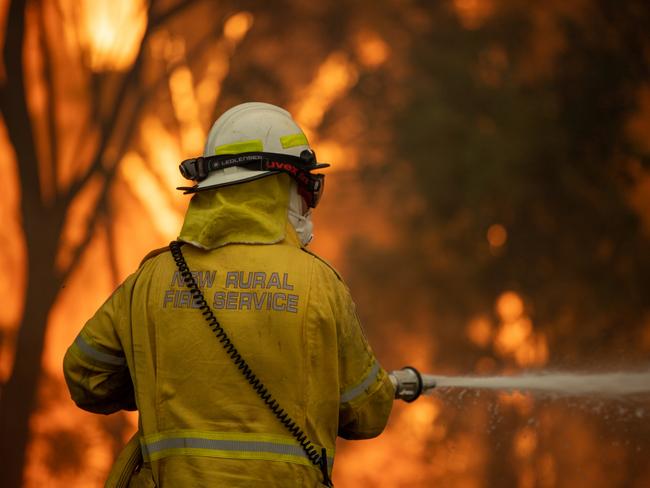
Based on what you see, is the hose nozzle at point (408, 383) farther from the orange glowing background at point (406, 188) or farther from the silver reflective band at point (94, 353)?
the orange glowing background at point (406, 188)

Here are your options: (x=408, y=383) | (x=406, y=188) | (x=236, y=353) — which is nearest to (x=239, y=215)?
(x=236, y=353)

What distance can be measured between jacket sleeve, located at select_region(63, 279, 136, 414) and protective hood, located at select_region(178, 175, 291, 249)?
0.88ft

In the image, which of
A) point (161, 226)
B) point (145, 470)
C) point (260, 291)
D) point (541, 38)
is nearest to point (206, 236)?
point (260, 291)

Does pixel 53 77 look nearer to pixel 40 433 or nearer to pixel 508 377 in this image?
pixel 40 433

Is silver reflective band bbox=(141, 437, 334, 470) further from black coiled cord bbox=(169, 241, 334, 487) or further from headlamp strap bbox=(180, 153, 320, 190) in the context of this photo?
headlamp strap bbox=(180, 153, 320, 190)

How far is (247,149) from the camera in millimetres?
2508

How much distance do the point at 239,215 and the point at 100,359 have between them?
567 millimetres

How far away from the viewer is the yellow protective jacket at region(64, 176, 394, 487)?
2.20m

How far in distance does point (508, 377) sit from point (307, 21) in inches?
98.4

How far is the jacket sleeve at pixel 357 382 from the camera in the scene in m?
2.33

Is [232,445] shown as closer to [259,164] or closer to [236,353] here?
[236,353]

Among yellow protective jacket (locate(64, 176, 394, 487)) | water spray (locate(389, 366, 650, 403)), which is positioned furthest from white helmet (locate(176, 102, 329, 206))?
water spray (locate(389, 366, 650, 403))

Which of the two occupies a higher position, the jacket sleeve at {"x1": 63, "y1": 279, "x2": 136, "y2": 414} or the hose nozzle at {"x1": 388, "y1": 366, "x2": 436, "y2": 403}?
the jacket sleeve at {"x1": 63, "y1": 279, "x2": 136, "y2": 414}

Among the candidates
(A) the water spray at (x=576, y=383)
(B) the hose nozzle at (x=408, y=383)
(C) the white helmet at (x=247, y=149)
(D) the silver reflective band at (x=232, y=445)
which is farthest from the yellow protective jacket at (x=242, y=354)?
(A) the water spray at (x=576, y=383)
